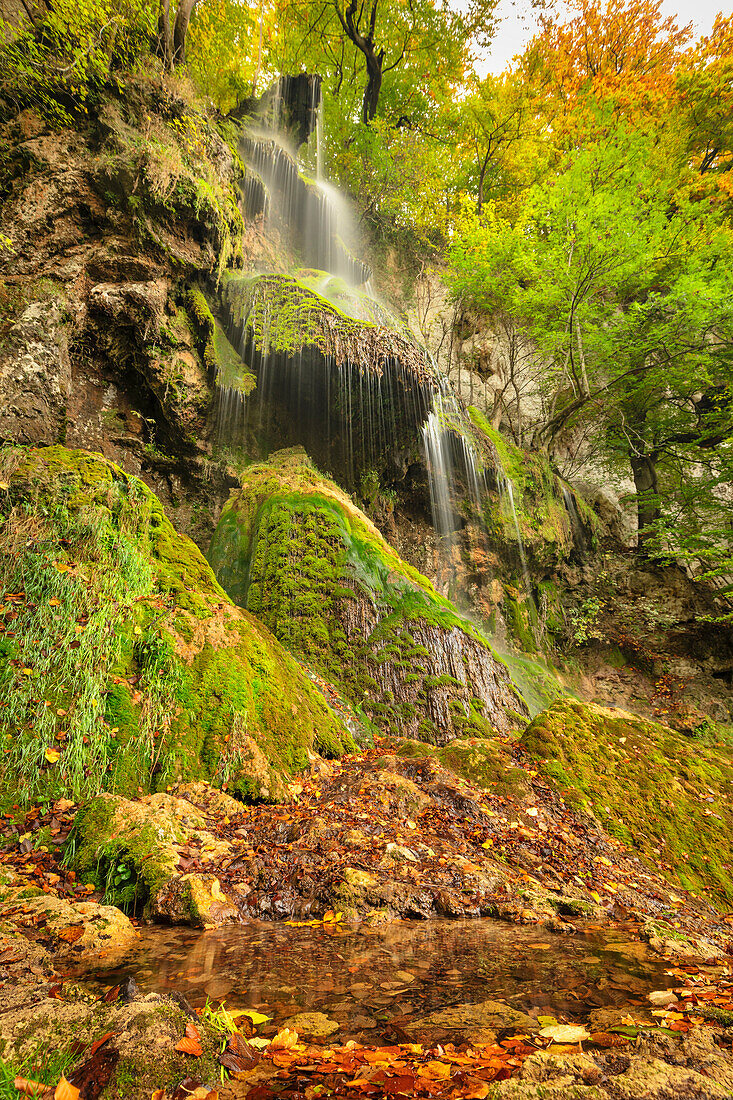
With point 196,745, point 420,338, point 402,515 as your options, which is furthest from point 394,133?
point 196,745

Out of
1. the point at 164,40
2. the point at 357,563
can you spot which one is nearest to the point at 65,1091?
the point at 357,563

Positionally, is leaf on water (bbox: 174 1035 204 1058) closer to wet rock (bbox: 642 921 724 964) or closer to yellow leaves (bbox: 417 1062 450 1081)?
yellow leaves (bbox: 417 1062 450 1081)

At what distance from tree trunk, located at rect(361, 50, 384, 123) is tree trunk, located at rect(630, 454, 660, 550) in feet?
53.1

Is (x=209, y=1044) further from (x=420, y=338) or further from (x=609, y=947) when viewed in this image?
(x=420, y=338)

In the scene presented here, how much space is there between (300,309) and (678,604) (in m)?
14.3

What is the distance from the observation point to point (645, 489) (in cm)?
1661

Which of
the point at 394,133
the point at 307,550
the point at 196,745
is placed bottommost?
the point at 196,745

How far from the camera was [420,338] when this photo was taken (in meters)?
19.3

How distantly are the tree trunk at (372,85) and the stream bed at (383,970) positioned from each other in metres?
23.8

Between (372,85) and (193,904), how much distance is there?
77.9 feet

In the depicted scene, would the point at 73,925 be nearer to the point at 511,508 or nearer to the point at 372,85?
the point at 511,508

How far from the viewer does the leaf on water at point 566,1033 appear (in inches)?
55.0

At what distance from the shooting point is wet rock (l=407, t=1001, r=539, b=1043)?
145 centimetres

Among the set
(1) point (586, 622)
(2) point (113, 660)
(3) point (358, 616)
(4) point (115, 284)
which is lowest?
(2) point (113, 660)
